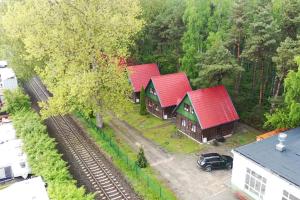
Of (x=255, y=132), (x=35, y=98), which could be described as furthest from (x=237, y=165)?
(x=35, y=98)

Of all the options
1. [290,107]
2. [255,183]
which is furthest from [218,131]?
[255,183]

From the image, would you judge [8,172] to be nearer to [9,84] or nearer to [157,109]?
[157,109]

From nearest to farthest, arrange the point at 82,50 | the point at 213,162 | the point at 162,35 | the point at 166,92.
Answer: the point at 213,162
the point at 82,50
the point at 166,92
the point at 162,35

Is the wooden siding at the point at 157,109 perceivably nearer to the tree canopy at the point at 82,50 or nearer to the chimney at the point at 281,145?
the tree canopy at the point at 82,50

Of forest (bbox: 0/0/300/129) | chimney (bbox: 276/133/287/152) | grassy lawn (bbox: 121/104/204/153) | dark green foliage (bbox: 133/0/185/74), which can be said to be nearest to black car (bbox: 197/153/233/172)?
grassy lawn (bbox: 121/104/204/153)

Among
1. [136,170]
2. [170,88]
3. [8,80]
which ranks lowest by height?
[136,170]

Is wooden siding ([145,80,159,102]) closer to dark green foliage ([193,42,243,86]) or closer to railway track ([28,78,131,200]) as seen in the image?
dark green foliage ([193,42,243,86])
